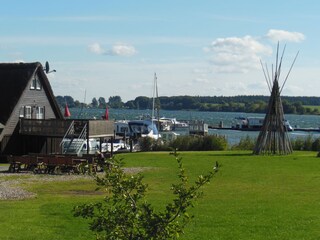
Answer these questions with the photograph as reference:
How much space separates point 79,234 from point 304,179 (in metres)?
14.9

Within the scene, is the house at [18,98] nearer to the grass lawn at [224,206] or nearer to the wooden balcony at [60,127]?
the wooden balcony at [60,127]

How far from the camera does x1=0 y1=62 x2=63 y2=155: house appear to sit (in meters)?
44.7

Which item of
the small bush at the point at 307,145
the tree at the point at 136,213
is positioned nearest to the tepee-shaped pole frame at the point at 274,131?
the small bush at the point at 307,145

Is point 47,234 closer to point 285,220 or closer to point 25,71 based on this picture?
point 285,220

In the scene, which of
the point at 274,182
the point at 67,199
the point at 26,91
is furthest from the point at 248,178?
the point at 26,91

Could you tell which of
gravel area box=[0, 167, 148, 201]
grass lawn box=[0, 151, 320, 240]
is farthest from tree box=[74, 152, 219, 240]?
gravel area box=[0, 167, 148, 201]

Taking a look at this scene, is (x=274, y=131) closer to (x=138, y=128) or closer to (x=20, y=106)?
(x=20, y=106)

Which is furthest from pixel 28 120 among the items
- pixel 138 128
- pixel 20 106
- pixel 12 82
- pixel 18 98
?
pixel 138 128

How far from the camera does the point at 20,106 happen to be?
1807 inches

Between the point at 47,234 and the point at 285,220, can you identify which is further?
the point at 285,220

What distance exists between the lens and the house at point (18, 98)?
147ft

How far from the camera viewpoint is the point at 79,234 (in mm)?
14188

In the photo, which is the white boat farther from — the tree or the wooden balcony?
the tree

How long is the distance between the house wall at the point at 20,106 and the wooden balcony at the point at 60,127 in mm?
617
